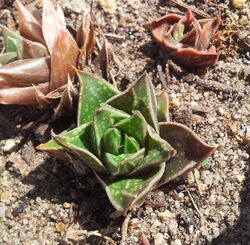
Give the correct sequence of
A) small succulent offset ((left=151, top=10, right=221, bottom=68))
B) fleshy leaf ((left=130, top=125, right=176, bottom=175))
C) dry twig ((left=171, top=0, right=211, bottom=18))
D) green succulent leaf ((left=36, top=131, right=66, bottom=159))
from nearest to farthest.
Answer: fleshy leaf ((left=130, top=125, right=176, bottom=175)) → green succulent leaf ((left=36, top=131, right=66, bottom=159)) → small succulent offset ((left=151, top=10, right=221, bottom=68)) → dry twig ((left=171, top=0, right=211, bottom=18))

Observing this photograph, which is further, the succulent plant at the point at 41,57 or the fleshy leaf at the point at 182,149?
the succulent plant at the point at 41,57

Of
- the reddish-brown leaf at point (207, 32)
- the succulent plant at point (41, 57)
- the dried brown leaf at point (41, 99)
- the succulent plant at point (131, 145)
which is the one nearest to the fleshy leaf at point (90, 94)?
the succulent plant at point (131, 145)

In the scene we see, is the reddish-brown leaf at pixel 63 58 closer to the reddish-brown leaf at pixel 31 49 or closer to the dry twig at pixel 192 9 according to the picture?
the reddish-brown leaf at pixel 31 49

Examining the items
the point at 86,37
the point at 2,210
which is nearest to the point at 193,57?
the point at 86,37

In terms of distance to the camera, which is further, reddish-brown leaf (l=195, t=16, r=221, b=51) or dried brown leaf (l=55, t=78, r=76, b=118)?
reddish-brown leaf (l=195, t=16, r=221, b=51)

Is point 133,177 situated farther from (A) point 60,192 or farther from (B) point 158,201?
(A) point 60,192

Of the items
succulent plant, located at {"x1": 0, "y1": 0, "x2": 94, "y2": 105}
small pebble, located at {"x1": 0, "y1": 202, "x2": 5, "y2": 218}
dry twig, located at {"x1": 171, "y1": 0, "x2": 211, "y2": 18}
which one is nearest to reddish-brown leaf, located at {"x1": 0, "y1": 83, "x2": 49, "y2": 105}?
succulent plant, located at {"x1": 0, "y1": 0, "x2": 94, "y2": 105}

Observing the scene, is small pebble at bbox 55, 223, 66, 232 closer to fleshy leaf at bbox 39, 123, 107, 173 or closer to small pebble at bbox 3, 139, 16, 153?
fleshy leaf at bbox 39, 123, 107, 173

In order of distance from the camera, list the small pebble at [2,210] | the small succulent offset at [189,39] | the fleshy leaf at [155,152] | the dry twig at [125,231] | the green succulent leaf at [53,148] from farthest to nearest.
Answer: the small succulent offset at [189,39] → the small pebble at [2,210] → the dry twig at [125,231] → the green succulent leaf at [53,148] → the fleshy leaf at [155,152]

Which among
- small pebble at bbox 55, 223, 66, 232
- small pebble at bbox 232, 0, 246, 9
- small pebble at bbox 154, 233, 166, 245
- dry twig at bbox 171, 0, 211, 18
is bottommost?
small pebble at bbox 55, 223, 66, 232
